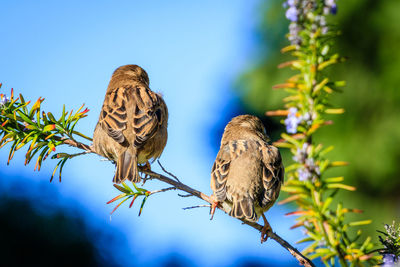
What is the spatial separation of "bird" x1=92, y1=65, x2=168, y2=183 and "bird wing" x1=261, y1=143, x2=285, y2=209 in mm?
886

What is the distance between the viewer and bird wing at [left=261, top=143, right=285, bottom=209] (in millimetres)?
3522

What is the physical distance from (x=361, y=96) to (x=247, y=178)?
696 cm

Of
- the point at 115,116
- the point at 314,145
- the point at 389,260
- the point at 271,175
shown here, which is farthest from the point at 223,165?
the point at 314,145

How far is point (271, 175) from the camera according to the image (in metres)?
3.62

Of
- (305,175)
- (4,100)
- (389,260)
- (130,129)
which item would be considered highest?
(130,129)

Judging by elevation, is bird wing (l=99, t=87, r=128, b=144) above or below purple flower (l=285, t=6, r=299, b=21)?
above

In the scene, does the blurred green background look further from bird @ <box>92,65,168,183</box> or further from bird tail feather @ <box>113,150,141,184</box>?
bird tail feather @ <box>113,150,141,184</box>

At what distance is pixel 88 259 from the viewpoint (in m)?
6.39

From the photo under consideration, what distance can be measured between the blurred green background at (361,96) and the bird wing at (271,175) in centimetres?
581

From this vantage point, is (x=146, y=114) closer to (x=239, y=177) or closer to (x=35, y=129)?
(x=239, y=177)

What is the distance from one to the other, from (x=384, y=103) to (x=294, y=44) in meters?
9.28

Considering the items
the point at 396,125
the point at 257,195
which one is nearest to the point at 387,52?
the point at 396,125

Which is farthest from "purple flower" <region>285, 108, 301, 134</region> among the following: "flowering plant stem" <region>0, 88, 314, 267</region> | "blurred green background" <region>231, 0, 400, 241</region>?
"blurred green background" <region>231, 0, 400, 241</region>

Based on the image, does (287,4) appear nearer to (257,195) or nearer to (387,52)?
(257,195)
